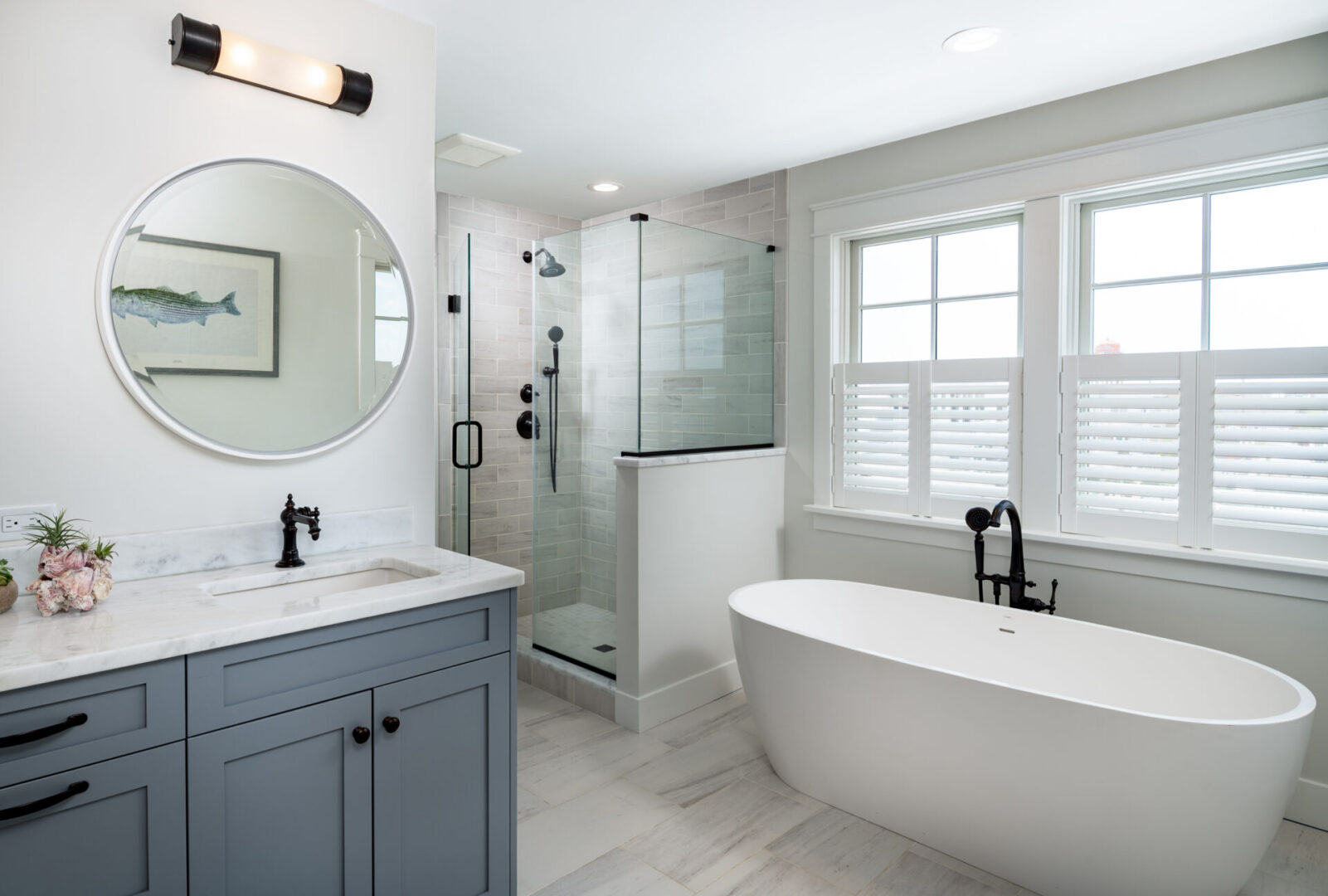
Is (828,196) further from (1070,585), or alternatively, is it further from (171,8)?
(171,8)

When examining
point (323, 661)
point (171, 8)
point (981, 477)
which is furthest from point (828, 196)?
point (323, 661)

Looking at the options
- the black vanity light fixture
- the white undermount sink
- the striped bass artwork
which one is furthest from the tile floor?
the black vanity light fixture

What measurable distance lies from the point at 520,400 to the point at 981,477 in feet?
8.57

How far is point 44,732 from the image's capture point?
1229mm

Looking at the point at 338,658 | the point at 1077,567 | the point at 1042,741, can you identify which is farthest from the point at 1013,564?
the point at 338,658

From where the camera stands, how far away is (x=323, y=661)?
62.0 inches

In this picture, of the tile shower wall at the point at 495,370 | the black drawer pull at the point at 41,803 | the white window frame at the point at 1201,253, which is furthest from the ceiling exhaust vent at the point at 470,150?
the black drawer pull at the point at 41,803

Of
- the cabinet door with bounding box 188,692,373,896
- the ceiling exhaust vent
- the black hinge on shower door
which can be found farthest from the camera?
the black hinge on shower door

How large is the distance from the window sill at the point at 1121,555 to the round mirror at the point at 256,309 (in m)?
2.28

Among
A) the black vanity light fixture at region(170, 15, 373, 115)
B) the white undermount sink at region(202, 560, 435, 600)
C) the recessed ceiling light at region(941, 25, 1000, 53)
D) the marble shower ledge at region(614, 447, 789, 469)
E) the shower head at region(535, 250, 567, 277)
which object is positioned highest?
the recessed ceiling light at region(941, 25, 1000, 53)

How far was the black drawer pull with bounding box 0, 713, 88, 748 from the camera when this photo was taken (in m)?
1.20

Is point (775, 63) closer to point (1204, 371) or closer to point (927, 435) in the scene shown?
point (927, 435)

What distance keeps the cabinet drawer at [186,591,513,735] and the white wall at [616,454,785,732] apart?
1.30m

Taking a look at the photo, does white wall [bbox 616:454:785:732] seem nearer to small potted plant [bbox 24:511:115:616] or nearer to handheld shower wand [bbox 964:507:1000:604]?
handheld shower wand [bbox 964:507:1000:604]
